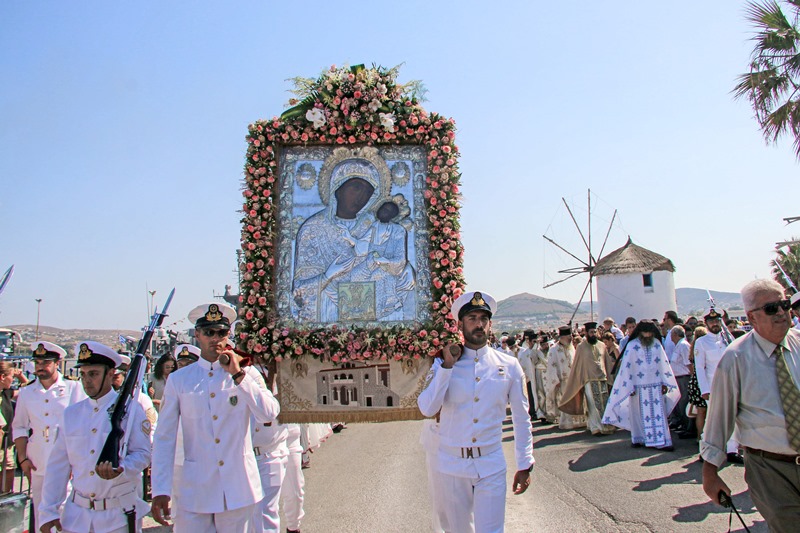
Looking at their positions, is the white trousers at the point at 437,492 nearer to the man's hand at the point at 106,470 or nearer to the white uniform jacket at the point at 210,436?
the white uniform jacket at the point at 210,436

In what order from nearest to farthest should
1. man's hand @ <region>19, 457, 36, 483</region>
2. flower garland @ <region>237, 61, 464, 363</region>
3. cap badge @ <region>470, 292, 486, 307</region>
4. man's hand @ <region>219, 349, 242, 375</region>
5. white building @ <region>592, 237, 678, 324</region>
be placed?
1. man's hand @ <region>219, 349, 242, 375</region>
2. cap badge @ <region>470, 292, 486, 307</region>
3. flower garland @ <region>237, 61, 464, 363</region>
4. man's hand @ <region>19, 457, 36, 483</region>
5. white building @ <region>592, 237, 678, 324</region>

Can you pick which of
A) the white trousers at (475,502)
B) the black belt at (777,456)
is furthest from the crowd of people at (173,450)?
the black belt at (777,456)

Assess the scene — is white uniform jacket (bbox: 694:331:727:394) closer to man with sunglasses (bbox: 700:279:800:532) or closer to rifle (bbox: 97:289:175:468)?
man with sunglasses (bbox: 700:279:800:532)

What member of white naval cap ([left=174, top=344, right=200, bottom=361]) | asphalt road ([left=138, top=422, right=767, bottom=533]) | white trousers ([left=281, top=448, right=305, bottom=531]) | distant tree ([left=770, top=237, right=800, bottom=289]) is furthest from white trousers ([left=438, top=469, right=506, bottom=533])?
distant tree ([left=770, top=237, right=800, bottom=289])

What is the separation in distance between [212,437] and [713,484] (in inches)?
146

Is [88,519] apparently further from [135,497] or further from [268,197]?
[268,197]

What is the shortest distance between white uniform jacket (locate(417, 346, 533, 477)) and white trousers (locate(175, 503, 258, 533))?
5.54 ft

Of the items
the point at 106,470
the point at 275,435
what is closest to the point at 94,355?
the point at 106,470

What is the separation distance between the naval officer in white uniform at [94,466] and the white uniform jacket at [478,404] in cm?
240

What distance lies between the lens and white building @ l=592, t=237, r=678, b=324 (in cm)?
4122

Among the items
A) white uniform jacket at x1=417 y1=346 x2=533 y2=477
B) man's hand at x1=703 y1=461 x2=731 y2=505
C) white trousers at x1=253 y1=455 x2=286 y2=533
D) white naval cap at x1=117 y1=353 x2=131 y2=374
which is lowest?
white trousers at x1=253 y1=455 x2=286 y2=533

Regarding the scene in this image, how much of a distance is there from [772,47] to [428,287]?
1292cm

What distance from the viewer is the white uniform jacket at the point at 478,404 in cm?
534

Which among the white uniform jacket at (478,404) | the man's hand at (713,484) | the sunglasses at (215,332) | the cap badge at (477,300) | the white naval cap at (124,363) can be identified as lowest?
the man's hand at (713,484)
